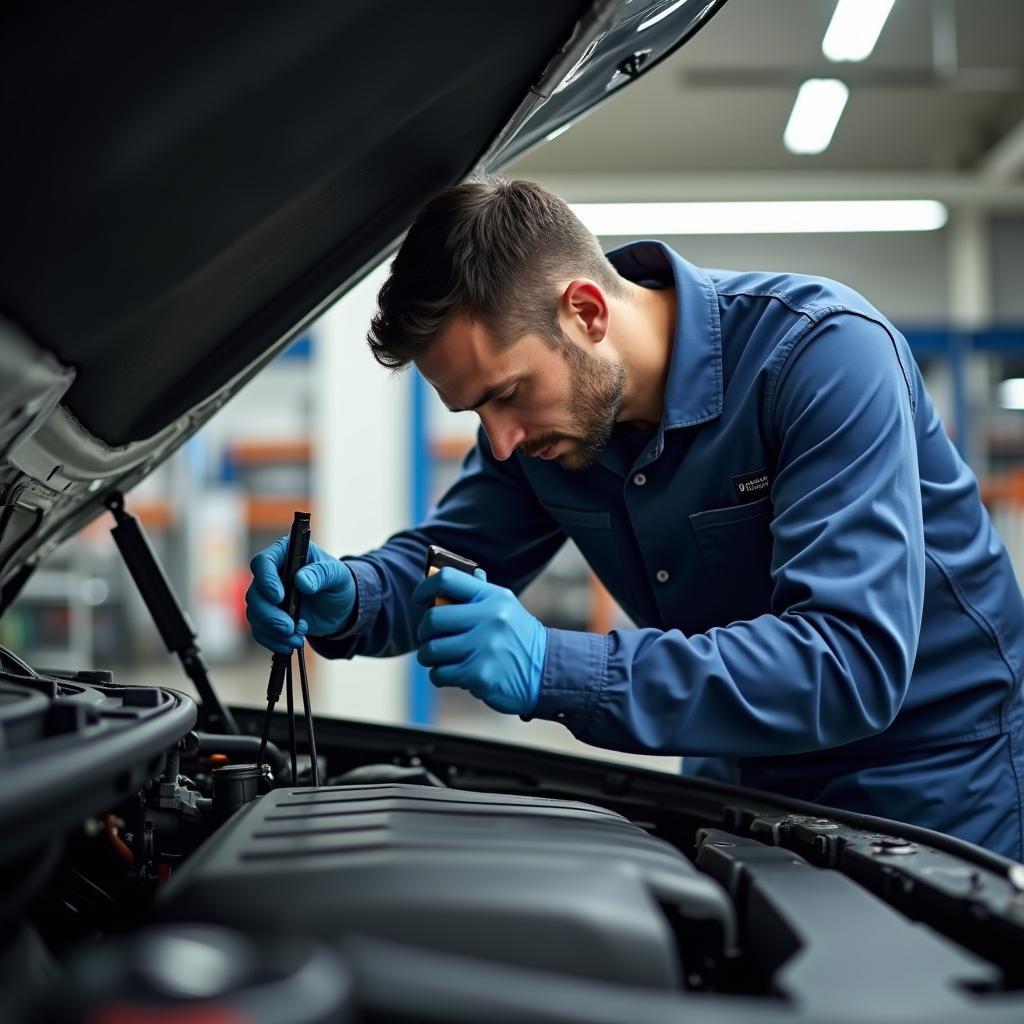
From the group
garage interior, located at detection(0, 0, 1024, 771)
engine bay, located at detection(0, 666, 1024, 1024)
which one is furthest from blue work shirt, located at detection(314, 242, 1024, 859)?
garage interior, located at detection(0, 0, 1024, 771)

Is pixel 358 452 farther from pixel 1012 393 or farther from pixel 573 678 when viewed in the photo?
pixel 1012 393

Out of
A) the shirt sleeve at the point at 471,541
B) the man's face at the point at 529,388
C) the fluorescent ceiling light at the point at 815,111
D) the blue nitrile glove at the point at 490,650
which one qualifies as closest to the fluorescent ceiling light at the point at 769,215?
the fluorescent ceiling light at the point at 815,111

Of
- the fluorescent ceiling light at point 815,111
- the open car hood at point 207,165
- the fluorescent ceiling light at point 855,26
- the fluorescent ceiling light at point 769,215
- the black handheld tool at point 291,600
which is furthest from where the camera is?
the fluorescent ceiling light at point 769,215

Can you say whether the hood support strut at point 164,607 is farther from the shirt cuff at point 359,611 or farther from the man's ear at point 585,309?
the man's ear at point 585,309

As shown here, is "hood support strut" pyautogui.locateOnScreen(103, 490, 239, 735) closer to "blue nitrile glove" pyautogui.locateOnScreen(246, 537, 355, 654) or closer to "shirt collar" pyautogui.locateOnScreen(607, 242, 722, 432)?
"blue nitrile glove" pyautogui.locateOnScreen(246, 537, 355, 654)

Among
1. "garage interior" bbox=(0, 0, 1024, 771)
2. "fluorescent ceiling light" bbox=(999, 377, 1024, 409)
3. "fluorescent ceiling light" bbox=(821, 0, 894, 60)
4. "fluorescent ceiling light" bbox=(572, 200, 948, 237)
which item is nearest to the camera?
"fluorescent ceiling light" bbox=(821, 0, 894, 60)

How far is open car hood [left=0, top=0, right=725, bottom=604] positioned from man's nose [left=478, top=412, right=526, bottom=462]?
249 mm

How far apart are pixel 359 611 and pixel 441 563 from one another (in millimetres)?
410

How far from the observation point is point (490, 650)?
1.03 meters

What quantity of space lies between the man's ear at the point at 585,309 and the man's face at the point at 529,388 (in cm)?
2

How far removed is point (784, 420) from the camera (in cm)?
122

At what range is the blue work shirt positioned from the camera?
1018 millimetres

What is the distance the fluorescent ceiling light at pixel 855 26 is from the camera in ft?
12.4

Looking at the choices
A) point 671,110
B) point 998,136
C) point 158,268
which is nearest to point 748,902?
point 158,268
